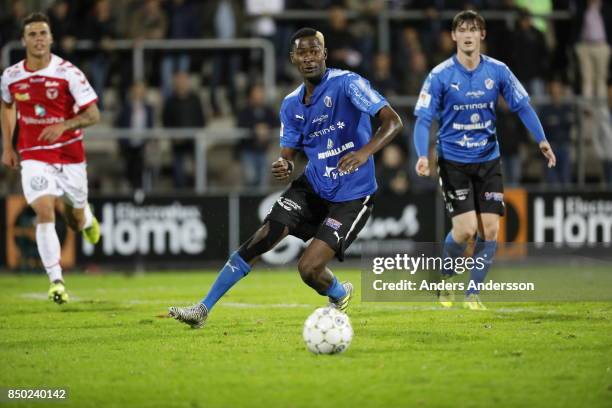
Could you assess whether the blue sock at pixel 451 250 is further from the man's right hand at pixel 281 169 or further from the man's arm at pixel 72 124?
the man's arm at pixel 72 124

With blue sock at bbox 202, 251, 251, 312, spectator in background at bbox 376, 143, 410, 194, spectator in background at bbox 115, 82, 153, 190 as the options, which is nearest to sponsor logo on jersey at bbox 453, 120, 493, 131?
blue sock at bbox 202, 251, 251, 312

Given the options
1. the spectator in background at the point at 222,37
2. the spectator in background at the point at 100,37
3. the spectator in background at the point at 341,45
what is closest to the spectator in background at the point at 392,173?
the spectator in background at the point at 341,45

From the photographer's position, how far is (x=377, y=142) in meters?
8.28

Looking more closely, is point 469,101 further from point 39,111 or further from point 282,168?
point 39,111

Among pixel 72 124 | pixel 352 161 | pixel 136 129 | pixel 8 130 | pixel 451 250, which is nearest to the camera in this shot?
pixel 352 161

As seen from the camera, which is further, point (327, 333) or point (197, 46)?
point (197, 46)

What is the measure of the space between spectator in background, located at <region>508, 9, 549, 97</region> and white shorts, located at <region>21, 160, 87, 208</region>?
921 centimetres

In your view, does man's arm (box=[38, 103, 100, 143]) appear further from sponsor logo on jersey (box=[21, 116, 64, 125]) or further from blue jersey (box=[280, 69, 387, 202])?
blue jersey (box=[280, 69, 387, 202])

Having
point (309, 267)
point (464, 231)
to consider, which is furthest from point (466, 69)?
point (309, 267)

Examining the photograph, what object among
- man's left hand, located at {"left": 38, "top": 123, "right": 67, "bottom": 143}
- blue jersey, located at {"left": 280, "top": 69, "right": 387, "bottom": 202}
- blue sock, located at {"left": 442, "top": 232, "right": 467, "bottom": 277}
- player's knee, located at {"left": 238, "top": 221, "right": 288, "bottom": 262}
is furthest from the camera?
man's left hand, located at {"left": 38, "top": 123, "right": 67, "bottom": 143}

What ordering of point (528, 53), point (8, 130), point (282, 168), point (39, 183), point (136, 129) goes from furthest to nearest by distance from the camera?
1. point (528, 53)
2. point (136, 129)
3. point (8, 130)
4. point (39, 183)
5. point (282, 168)

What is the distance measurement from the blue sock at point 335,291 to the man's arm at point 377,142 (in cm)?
129

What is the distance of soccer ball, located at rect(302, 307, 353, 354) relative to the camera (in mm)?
7645

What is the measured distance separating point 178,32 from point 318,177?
34.0 ft
